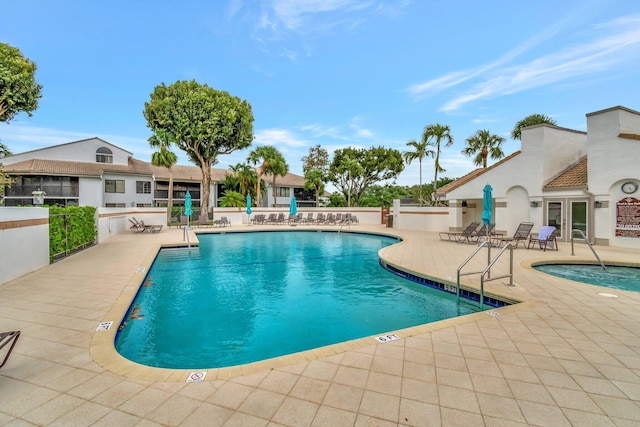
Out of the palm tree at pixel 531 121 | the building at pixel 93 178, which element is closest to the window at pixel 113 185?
the building at pixel 93 178

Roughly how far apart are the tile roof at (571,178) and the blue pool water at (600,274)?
473 cm

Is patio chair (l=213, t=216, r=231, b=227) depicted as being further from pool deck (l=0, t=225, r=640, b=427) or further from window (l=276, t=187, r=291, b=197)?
pool deck (l=0, t=225, r=640, b=427)

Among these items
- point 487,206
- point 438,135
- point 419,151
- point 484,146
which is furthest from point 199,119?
point 484,146

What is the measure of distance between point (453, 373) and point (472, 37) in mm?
14380

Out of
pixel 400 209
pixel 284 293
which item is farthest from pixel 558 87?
pixel 284 293

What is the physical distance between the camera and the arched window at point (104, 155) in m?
28.7

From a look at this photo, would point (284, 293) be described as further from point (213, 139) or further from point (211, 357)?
point (213, 139)

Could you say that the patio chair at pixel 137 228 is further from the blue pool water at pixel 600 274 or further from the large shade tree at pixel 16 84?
the blue pool water at pixel 600 274

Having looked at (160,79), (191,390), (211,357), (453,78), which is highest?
(160,79)

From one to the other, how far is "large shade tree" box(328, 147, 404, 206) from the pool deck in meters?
30.2

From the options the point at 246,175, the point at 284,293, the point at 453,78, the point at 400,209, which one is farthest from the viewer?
the point at 246,175

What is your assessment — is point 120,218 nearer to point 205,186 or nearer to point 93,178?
point 205,186

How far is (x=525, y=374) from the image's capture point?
2805mm

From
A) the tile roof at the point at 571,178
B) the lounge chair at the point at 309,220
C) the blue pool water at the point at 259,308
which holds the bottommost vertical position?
the blue pool water at the point at 259,308
